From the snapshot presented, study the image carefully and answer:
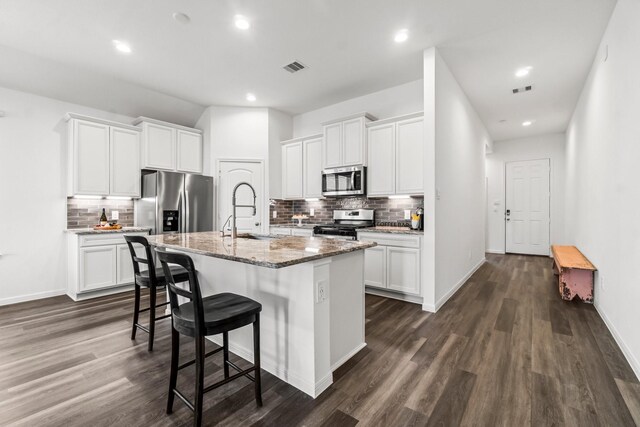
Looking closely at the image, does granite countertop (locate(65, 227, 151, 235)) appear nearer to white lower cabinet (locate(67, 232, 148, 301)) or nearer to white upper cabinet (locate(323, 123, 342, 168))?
white lower cabinet (locate(67, 232, 148, 301))

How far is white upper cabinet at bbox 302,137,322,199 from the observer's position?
5027mm

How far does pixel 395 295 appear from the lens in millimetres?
3781

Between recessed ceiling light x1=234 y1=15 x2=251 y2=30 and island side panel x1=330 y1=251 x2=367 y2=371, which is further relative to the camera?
recessed ceiling light x1=234 y1=15 x2=251 y2=30

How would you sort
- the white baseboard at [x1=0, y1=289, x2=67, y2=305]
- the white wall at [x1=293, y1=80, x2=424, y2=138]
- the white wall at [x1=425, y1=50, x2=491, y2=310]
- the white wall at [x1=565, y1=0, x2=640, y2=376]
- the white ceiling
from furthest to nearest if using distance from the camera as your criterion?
the white wall at [x1=293, y1=80, x2=424, y2=138] < the white baseboard at [x1=0, y1=289, x2=67, y2=305] < the white wall at [x1=425, y1=50, x2=491, y2=310] < the white ceiling < the white wall at [x1=565, y1=0, x2=640, y2=376]

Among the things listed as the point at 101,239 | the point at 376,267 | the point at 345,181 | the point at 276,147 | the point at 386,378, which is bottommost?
the point at 386,378

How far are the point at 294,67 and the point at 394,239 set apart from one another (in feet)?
8.61

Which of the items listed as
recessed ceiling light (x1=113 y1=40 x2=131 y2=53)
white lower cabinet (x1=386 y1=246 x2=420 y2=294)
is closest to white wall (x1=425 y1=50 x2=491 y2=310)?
white lower cabinet (x1=386 y1=246 x2=420 y2=294)

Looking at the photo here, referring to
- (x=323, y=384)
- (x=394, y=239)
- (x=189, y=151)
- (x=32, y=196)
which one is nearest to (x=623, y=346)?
(x=394, y=239)

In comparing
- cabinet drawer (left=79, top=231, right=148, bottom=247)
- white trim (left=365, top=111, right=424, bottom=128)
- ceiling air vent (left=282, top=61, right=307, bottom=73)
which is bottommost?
cabinet drawer (left=79, top=231, right=148, bottom=247)

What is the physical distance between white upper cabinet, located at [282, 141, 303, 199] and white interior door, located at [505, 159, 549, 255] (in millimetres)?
5484

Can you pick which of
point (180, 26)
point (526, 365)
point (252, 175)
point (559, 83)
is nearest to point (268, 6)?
point (180, 26)

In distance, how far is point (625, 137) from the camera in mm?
2371

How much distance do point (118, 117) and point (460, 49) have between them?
5.09 metres

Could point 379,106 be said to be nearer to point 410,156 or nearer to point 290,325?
point 410,156
